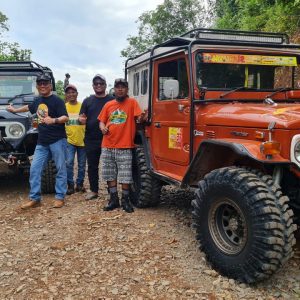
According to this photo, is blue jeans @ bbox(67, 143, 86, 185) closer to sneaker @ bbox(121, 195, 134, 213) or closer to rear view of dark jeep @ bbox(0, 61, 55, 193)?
rear view of dark jeep @ bbox(0, 61, 55, 193)

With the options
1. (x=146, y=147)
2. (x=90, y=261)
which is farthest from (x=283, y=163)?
(x=146, y=147)

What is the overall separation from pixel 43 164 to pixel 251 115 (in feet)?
10.2

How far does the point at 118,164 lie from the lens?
16.8 feet

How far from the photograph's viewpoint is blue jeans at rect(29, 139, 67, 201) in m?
5.32

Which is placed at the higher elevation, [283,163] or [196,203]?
[283,163]

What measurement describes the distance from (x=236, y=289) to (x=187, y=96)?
2015 mm

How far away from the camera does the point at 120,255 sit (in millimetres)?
3764

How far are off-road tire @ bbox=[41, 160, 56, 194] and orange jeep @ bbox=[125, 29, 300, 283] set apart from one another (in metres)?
1.38

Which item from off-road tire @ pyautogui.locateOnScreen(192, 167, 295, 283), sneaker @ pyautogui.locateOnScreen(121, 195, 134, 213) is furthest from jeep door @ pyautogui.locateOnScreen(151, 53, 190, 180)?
→ off-road tire @ pyautogui.locateOnScreen(192, 167, 295, 283)

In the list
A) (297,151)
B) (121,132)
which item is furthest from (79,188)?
(297,151)

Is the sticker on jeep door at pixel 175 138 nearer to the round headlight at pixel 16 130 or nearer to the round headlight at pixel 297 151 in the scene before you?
the round headlight at pixel 297 151

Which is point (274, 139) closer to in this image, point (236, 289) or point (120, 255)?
point (236, 289)

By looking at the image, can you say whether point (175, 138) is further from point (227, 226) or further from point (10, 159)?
point (10, 159)

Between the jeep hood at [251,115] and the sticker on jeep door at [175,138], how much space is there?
0.51m
